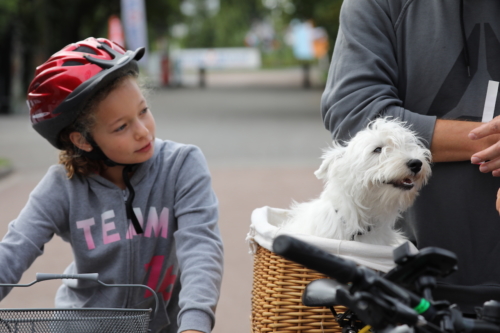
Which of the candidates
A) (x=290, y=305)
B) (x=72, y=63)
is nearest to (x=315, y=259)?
(x=290, y=305)

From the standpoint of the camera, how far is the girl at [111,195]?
7.91 feet

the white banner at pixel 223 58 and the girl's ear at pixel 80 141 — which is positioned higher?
the girl's ear at pixel 80 141

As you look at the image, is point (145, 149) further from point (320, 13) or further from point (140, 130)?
point (320, 13)

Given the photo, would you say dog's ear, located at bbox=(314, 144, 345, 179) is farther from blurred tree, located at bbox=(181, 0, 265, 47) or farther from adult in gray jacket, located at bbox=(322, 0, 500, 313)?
blurred tree, located at bbox=(181, 0, 265, 47)

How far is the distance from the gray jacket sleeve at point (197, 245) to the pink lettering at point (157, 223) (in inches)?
2.1

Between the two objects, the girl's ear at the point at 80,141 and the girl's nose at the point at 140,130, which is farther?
the girl's ear at the point at 80,141

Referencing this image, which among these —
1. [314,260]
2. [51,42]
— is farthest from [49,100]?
[51,42]

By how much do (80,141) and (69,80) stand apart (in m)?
0.29

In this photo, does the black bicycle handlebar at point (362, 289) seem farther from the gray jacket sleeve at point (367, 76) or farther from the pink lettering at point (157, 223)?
the pink lettering at point (157, 223)

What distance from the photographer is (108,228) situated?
99.2 inches

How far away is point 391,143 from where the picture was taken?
7.66 feet

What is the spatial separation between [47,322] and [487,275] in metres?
1.36

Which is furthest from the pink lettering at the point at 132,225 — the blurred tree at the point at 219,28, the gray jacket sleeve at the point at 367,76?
the blurred tree at the point at 219,28

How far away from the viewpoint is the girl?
2410 mm
